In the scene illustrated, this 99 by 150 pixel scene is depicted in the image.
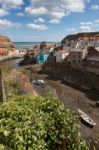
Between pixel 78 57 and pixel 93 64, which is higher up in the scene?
pixel 78 57

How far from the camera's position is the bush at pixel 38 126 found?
6.69 meters

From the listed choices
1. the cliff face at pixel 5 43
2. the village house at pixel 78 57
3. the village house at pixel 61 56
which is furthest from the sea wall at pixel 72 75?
A: the cliff face at pixel 5 43

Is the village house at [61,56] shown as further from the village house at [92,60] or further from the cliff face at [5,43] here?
the cliff face at [5,43]

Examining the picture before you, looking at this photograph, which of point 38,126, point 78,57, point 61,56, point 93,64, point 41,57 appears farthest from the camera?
point 41,57

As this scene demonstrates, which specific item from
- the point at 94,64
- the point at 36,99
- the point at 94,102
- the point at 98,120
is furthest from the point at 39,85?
the point at 36,99

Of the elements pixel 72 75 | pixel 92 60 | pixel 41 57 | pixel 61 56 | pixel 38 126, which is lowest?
pixel 72 75

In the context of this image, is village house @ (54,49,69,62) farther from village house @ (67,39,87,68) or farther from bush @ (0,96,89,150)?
bush @ (0,96,89,150)

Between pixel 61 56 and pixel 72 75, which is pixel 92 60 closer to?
pixel 72 75

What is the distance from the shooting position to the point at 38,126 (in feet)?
23.9

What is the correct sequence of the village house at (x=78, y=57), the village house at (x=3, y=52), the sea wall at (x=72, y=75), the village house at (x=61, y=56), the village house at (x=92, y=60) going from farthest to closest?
the village house at (x=3, y=52)
the village house at (x=61, y=56)
the village house at (x=78, y=57)
the village house at (x=92, y=60)
the sea wall at (x=72, y=75)

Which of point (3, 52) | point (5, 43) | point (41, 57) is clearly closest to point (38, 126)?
point (41, 57)

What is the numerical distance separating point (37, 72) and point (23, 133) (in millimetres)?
60916

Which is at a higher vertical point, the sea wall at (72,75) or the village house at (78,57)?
the village house at (78,57)

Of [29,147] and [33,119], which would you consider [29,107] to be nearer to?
[33,119]
